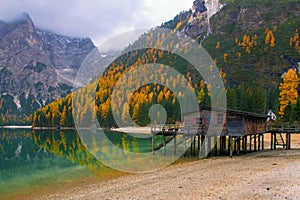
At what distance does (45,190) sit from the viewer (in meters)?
29.1

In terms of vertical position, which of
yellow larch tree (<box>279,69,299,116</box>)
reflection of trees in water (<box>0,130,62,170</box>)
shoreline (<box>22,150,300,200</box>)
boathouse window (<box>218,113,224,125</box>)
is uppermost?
yellow larch tree (<box>279,69,299,116</box>)

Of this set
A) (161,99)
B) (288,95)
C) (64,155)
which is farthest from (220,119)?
(161,99)

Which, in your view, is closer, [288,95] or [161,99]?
[288,95]

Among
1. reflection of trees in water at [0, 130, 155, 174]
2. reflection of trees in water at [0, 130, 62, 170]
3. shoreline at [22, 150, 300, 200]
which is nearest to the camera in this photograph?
shoreline at [22, 150, 300, 200]

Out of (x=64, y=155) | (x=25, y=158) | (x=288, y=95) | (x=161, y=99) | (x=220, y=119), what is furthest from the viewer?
(x=161, y=99)

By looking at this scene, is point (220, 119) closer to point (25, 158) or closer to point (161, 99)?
point (25, 158)

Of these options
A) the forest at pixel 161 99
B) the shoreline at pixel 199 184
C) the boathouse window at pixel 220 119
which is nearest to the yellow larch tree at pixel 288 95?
the forest at pixel 161 99

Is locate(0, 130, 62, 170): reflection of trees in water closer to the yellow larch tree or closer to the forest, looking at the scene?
the yellow larch tree

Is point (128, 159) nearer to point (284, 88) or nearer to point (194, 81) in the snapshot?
point (284, 88)

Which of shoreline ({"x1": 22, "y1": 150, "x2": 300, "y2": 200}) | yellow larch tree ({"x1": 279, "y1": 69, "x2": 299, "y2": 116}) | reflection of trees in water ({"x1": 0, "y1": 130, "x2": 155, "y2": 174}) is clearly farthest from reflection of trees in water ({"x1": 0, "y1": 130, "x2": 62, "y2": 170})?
yellow larch tree ({"x1": 279, "y1": 69, "x2": 299, "y2": 116})

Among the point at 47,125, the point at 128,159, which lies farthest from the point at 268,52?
the point at 128,159

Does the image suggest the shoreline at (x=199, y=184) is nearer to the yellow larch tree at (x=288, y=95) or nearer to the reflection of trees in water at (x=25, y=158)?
the reflection of trees in water at (x=25, y=158)

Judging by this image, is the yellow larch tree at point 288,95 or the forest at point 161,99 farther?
the forest at point 161,99

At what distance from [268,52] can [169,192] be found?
615 feet
